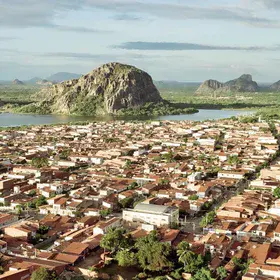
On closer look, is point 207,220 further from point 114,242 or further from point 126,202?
point 114,242

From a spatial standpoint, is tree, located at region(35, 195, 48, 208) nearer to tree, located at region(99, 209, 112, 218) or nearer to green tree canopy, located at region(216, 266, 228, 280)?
tree, located at region(99, 209, 112, 218)

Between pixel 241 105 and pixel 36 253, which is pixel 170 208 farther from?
pixel 241 105

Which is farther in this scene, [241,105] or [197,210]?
[241,105]

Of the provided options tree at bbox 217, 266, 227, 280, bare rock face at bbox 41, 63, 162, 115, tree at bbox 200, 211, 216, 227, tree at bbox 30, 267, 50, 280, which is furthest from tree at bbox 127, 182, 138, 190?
bare rock face at bbox 41, 63, 162, 115

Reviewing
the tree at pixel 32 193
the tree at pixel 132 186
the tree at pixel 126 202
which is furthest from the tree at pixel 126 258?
the tree at pixel 32 193

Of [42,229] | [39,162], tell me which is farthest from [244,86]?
[42,229]

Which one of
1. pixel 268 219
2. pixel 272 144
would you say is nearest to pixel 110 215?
pixel 268 219
